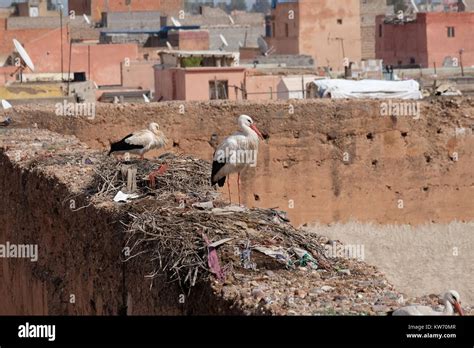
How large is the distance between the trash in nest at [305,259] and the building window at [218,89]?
2433 centimetres

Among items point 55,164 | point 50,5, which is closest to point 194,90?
point 55,164

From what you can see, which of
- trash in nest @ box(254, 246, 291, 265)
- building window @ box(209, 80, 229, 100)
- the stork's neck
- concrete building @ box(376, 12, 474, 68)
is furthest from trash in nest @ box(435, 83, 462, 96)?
concrete building @ box(376, 12, 474, 68)

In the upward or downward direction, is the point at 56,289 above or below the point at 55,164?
below

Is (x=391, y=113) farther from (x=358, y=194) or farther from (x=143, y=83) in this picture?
(x=143, y=83)

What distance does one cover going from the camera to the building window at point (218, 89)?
33031mm

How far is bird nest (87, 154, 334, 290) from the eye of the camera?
8328 millimetres

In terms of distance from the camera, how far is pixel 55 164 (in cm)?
1319

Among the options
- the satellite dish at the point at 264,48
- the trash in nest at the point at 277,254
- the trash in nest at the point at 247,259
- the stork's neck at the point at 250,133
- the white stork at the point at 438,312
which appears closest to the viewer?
the white stork at the point at 438,312

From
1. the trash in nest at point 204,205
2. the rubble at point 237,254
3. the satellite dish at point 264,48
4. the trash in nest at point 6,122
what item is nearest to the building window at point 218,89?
the trash in nest at point 6,122

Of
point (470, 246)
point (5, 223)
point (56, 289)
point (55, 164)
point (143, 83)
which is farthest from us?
point (143, 83)

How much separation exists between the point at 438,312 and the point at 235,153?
5.45m

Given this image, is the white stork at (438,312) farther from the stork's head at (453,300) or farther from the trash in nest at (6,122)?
the trash in nest at (6,122)
